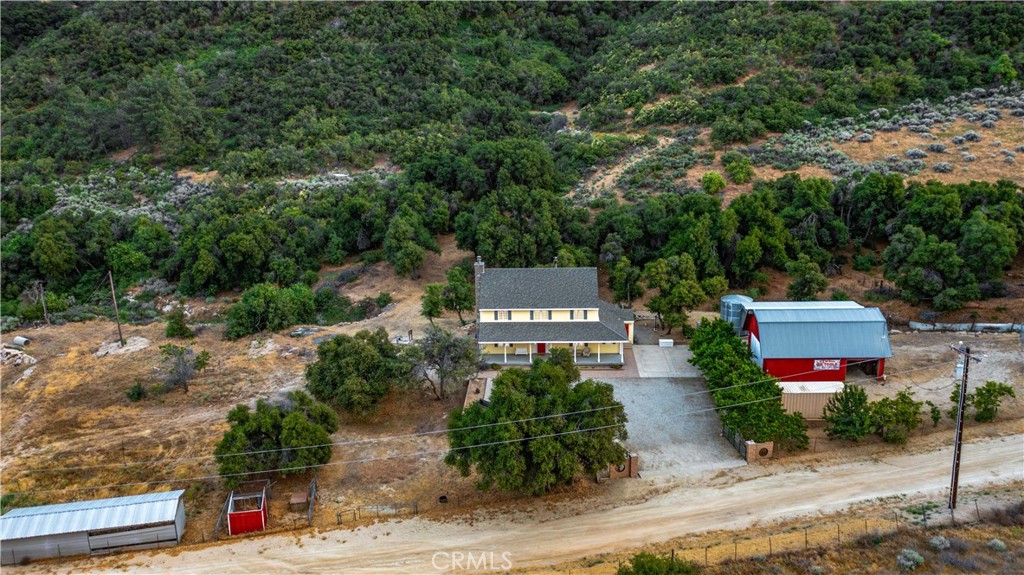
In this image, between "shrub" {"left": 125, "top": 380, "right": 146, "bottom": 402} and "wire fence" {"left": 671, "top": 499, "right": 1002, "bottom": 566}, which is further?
"shrub" {"left": 125, "top": 380, "right": 146, "bottom": 402}

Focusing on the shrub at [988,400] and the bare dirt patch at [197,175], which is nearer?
the shrub at [988,400]

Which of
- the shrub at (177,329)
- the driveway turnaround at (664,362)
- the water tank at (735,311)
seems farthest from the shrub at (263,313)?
the water tank at (735,311)

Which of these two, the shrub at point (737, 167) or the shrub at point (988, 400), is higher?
the shrub at point (737, 167)

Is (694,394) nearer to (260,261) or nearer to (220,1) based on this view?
(260,261)

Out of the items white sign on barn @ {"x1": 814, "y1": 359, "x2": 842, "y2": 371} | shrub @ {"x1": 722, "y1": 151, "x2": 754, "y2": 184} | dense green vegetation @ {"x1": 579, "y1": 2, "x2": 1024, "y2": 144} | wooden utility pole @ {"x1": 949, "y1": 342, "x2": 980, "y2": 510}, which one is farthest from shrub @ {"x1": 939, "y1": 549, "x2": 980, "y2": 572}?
dense green vegetation @ {"x1": 579, "y1": 2, "x2": 1024, "y2": 144}

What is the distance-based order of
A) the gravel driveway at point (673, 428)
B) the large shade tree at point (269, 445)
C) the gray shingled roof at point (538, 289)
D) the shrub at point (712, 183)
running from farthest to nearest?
the shrub at point (712, 183) < the gray shingled roof at point (538, 289) < the gravel driveway at point (673, 428) < the large shade tree at point (269, 445)

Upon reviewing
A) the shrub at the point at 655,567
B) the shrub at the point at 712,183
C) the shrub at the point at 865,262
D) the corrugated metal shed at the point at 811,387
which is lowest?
the shrub at the point at 655,567

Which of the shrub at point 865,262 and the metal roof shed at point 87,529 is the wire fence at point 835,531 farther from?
the shrub at point 865,262

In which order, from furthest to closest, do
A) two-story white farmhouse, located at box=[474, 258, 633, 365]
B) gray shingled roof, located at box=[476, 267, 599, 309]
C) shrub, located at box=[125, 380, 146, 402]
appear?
gray shingled roof, located at box=[476, 267, 599, 309]
two-story white farmhouse, located at box=[474, 258, 633, 365]
shrub, located at box=[125, 380, 146, 402]

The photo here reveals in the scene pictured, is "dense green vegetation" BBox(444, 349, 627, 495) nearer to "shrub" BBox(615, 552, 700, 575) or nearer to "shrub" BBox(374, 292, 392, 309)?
"shrub" BBox(615, 552, 700, 575)
